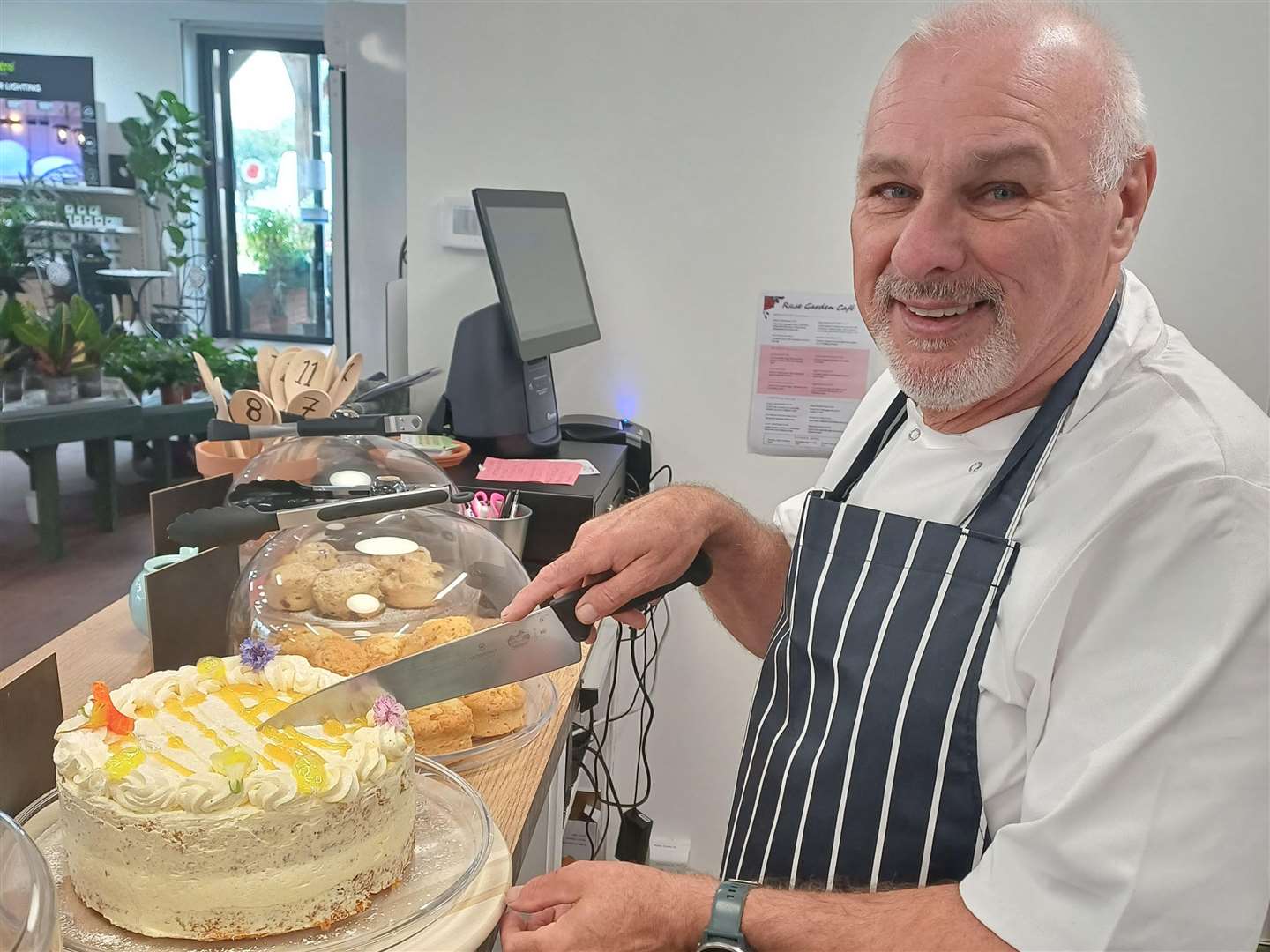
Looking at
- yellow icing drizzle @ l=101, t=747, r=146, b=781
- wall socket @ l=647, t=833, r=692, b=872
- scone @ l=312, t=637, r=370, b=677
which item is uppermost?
yellow icing drizzle @ l=101, t=747, r=146, b=781

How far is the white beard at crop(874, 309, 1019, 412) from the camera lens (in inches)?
43.4

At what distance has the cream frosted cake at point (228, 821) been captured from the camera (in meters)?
0.86

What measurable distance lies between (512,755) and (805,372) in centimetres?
157

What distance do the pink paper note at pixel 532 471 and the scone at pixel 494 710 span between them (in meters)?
0.84

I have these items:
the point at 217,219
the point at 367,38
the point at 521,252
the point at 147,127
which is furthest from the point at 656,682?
the point at 217,219

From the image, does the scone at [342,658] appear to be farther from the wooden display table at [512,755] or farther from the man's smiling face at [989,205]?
the man's smiling face at [989,205]

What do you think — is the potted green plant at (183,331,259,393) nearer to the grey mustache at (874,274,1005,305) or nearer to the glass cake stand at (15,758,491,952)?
the glass cake stand at (15,758,491,952)

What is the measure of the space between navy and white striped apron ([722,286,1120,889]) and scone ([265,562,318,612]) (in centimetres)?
62

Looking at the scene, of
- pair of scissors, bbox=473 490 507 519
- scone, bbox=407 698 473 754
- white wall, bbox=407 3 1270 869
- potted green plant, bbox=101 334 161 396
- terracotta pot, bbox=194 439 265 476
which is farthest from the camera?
potted green plant, bbox=101 334 161 396

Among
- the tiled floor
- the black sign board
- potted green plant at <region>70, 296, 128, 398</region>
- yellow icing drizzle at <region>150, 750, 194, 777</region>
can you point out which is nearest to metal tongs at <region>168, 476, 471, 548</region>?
yellow icing drizzle at <region>150, 750, 194, 777</region>

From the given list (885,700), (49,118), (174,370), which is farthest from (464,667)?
(49,118)

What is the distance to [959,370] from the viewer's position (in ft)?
3.73

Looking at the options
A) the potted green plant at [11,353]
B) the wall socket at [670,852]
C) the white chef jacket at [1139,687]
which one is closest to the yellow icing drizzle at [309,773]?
the white chef jacket at [1139,687]

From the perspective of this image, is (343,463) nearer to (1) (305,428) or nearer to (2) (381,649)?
(1) (305,428)
